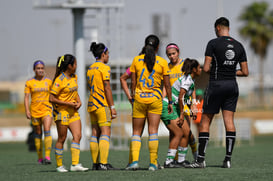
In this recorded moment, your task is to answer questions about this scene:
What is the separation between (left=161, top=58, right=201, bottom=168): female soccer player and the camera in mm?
10266

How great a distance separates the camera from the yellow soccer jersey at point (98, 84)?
32.8 feet

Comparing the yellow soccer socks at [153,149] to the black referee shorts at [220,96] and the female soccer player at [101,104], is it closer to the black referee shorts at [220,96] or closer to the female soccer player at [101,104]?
the female soccer player at [101,104]

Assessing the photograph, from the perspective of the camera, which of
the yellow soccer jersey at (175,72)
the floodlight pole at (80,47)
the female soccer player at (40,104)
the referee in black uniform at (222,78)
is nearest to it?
the referee in black uniform at (222,78)

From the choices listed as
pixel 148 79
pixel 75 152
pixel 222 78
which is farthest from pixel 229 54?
pixel 75 152

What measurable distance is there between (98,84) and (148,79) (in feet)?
2.81

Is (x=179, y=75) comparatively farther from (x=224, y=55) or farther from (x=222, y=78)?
(x=224, y=55)

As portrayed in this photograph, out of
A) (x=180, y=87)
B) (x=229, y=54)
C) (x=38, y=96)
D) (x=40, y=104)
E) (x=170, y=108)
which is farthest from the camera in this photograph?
(x=38, y=96)

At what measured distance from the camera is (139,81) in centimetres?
973

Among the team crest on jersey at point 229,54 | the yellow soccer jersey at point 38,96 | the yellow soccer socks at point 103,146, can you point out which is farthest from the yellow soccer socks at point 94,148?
the yellow soccer jersey at point 38,96

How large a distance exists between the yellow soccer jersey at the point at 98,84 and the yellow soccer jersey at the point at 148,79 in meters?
0.51

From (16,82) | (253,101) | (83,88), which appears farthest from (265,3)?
(16,82)

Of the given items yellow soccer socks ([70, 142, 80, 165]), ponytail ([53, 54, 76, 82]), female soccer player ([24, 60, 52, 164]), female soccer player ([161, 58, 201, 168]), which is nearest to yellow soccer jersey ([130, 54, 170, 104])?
female soccer player ([161, 58, 201, 168])

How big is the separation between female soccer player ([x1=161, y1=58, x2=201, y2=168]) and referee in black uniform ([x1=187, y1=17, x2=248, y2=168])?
37 cm

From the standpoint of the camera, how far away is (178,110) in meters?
10.5
